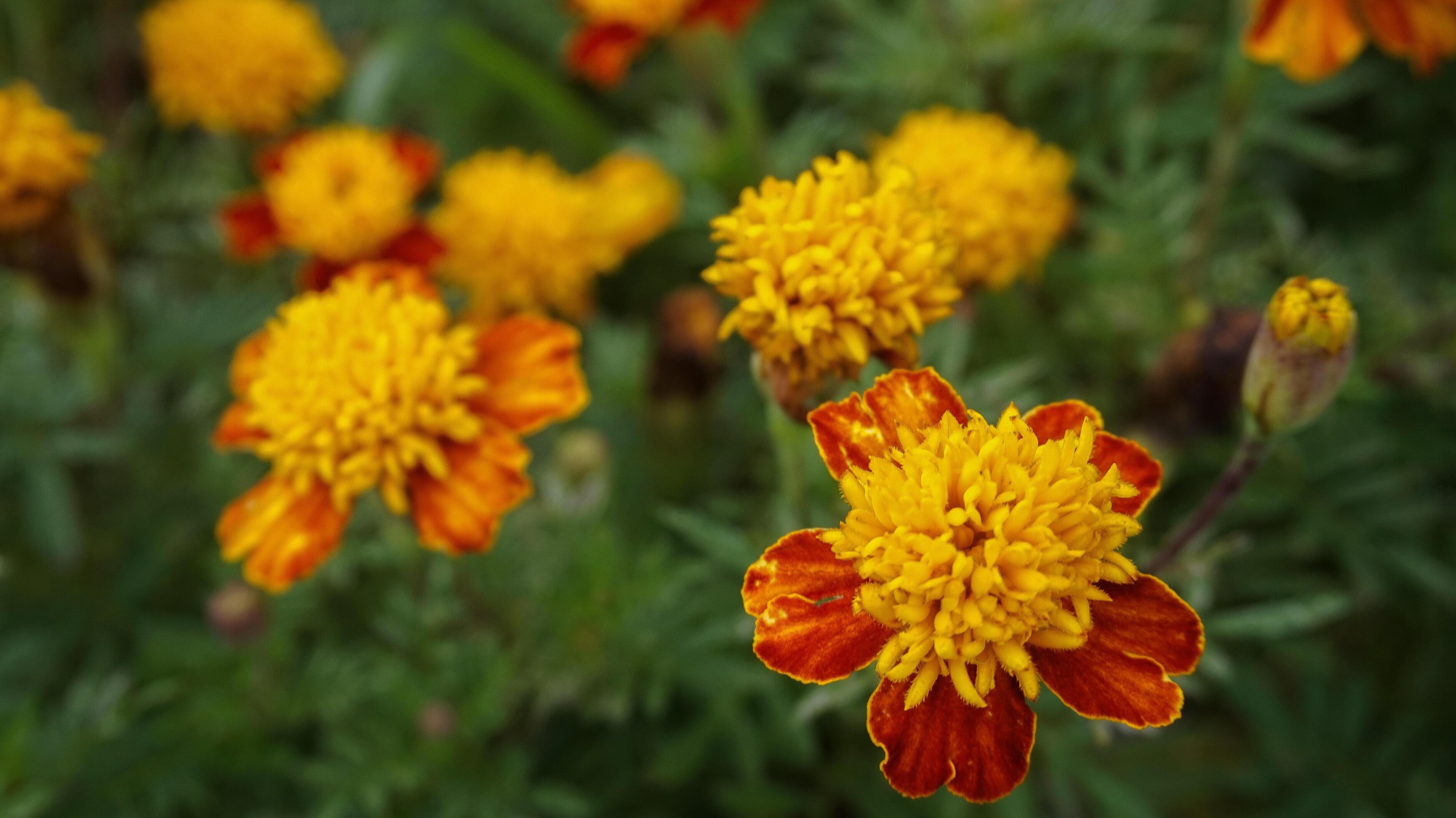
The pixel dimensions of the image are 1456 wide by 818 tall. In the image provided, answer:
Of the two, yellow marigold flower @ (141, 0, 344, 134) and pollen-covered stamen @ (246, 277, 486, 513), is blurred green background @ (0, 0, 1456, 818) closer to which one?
yellow marigold flower @ (141, 0, 344, 134)

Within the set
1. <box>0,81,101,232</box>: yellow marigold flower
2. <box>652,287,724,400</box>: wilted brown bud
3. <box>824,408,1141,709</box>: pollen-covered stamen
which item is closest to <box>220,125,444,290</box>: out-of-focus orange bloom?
<box>0,81,101,232</box>: yellow marigold flower

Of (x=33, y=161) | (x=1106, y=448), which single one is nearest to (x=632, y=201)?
(x=33, y=161)

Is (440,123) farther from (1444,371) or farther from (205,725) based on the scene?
(1444,371)

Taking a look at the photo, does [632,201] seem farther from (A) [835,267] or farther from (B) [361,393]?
(A) [835,267]

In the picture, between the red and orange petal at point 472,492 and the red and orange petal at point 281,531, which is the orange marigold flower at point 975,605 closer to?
the red and orange petal at point 472,492

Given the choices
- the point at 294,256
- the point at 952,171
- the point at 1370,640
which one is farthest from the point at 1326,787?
the point at 294,256
